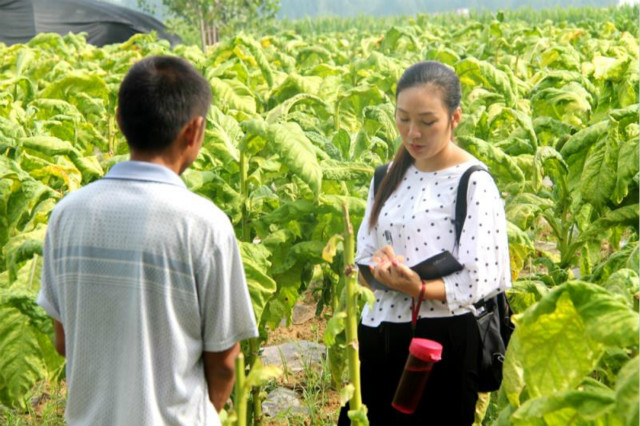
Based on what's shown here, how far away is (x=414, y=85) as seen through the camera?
2.79 metres

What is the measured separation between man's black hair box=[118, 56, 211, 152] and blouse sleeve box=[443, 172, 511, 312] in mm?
895

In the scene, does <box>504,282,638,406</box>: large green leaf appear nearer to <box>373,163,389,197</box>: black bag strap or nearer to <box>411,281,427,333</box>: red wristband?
<box>411,281,427,333</box>: red wristband

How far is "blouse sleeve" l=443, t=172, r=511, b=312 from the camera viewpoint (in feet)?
8.84

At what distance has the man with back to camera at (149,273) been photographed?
2033 millimetres

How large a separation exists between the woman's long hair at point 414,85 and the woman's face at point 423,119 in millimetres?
17

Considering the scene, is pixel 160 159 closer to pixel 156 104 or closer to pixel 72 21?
pixel 156 104

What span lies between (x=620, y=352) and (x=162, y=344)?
94 cm

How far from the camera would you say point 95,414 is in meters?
2.12

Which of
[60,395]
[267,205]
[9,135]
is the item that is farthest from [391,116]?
[60,395]

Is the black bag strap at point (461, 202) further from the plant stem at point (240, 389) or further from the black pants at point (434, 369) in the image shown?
the plant stem at point (240, 389)

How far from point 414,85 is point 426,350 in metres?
0.69

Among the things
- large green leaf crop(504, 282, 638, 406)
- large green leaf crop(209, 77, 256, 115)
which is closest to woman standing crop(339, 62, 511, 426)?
large green leaf crop(504, 282, 638, 406)

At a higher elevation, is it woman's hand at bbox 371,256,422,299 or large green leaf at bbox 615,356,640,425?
large green leaf at bbox 615,356,640,425

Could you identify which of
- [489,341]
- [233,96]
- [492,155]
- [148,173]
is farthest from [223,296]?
[233,96]
